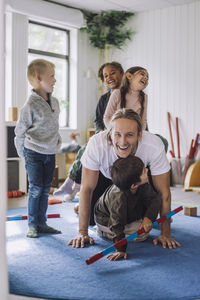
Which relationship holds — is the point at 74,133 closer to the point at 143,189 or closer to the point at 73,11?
the point at 73,11

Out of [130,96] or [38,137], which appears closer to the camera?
[38,137]

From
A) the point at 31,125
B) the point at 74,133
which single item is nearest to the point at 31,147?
the point at 31,125

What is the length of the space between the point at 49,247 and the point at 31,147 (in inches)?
21.8

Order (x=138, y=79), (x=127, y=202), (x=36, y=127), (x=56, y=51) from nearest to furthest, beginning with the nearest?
(x=127, y=202), (x=36, y=127), (x=138, y=79), (x=56, y=51)

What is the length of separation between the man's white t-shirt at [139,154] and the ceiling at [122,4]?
3.20m

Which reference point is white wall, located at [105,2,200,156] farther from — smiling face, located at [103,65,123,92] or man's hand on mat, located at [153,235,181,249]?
man's hand on mat, located at [153,235,181,249]

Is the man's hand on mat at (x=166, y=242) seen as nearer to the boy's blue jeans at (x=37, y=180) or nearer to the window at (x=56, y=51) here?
the boy's blue jeans at (x=37, y=180)

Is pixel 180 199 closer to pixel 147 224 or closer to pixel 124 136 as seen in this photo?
pixel 147 224

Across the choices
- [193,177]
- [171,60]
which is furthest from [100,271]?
[171,60]

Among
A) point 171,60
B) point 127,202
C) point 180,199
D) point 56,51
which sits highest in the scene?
point 56,51

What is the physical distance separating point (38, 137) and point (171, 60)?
3.12 meters

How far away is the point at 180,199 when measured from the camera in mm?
3428

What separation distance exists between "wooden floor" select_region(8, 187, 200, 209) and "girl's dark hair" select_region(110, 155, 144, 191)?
1.52 metres

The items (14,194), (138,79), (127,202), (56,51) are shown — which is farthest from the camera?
(56,51)
